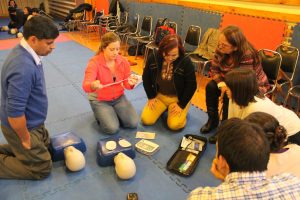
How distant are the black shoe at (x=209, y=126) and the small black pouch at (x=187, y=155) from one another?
0.71 feet

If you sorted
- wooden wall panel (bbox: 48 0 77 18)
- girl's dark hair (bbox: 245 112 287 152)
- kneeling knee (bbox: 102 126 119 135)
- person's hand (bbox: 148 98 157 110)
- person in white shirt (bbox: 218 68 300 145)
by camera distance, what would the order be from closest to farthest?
girl's dark hair (bbox: 245 112 287 152) → person in white shirt (bbox: 218 68 300 145) → kneeling knee (bbox: 102 126 119 135) → person's hand (bbox: 148 98 157 110) → wooden wall panel (bbox: 48 0 77 18)

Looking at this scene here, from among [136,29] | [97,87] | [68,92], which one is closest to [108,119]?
[97,87]

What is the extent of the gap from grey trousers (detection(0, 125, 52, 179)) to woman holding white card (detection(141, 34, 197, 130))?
3.99 feet

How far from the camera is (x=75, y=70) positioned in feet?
15.4

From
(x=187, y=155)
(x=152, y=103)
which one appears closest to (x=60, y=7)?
(x=152, y=103)

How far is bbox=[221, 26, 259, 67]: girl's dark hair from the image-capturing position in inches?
97.6

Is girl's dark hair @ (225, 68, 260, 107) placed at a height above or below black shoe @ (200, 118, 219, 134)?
above

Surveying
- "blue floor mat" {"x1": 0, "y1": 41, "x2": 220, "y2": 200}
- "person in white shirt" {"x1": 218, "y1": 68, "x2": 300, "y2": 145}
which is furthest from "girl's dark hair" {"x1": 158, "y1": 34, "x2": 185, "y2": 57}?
"blue floor mat" {"x1": 0, "y1": 41, "x2": 220, "y2": 200}

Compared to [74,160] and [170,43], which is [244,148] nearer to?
[74,160]

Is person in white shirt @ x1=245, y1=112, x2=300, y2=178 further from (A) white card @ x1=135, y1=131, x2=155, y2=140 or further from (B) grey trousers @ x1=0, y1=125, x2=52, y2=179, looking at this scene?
(B) grey trousers @ x1=0, y1=125, x2=52, y2=179

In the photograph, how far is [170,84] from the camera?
2922mm

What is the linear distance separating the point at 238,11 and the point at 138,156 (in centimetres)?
289

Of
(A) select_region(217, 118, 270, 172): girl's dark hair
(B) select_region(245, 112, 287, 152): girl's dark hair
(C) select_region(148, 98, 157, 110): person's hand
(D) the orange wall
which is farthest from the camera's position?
(D) the orange wall

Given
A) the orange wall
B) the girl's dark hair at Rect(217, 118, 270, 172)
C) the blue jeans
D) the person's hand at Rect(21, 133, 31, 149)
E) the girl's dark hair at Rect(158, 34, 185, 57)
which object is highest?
the orange wall
